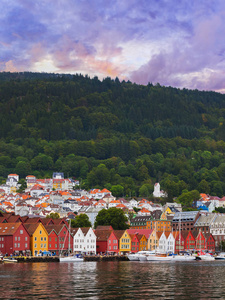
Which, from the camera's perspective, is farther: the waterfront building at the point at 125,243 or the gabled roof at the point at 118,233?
the waterfront building at the point at 125,243

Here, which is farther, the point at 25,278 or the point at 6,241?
the point at 6,241

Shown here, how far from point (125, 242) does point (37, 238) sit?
69.7 feet

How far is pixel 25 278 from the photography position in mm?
62625

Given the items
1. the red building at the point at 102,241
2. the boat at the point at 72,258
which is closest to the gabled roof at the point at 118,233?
the red building at the point at 102,241

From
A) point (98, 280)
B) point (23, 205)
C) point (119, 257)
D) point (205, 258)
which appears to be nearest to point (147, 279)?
point (98, 280)

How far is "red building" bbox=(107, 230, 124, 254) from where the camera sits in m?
118

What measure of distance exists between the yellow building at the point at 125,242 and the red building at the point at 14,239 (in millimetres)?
22055

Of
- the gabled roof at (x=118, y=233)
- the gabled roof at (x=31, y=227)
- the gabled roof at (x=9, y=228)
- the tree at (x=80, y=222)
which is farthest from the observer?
the tree at (x=80, y=222)

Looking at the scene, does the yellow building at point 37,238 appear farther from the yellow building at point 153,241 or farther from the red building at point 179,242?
the red building at point 179,242

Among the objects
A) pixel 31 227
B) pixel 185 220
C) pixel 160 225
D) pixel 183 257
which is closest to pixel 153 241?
pixel 183 257

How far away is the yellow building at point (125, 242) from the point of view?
397ft

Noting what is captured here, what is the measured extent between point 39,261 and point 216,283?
46536 mm

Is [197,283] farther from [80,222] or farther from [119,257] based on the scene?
[80,222]

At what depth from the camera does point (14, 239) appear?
10469cm
